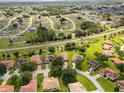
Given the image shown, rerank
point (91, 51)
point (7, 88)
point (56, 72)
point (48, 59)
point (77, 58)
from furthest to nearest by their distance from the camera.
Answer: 1. point (91, 51)
2. point (48, 59)
3. point (77, 58)
4. point (56, 72)
5. point (7, 88)

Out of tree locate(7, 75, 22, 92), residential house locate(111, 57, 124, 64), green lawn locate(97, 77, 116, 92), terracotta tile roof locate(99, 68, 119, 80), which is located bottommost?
green lawn locate(97, 77, 116, 92)

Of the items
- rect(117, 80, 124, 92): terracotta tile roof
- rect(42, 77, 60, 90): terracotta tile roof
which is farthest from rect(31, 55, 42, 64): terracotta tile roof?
rect(117, 80, 124, 92): terracotta tile roof

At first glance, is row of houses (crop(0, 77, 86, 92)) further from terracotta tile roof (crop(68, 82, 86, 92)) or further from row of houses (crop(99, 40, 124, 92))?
row of houses (crop(99, 40, 124, 92))

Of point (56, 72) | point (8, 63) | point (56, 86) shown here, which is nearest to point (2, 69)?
point (8, 63)

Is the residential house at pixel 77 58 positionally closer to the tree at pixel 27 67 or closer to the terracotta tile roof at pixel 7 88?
the tree at pixel 27 67

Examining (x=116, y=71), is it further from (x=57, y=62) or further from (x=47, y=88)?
(x=47, y=88)

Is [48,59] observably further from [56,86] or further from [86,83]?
[86,83]
